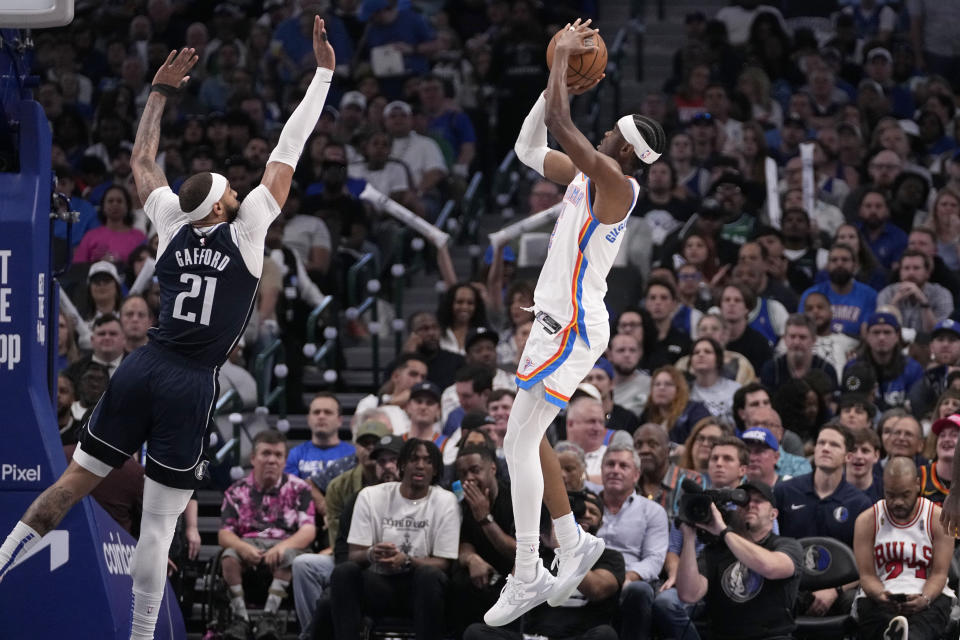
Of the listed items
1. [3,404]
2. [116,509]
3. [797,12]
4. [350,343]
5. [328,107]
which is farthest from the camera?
[797,12]

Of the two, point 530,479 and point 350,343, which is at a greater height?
point 530,479

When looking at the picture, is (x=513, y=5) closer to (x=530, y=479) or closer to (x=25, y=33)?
(x=25, y=33)

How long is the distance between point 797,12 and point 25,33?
13.6 metres

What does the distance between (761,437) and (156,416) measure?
476cm

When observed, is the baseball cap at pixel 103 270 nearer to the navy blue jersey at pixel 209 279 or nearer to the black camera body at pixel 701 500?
the navy blue jersey at pixel 209 279

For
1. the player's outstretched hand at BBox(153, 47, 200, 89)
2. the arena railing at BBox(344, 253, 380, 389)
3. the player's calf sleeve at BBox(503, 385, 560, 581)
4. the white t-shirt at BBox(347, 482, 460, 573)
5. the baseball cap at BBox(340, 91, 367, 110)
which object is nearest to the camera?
the player's calf sleeve at BBox(503, 385, 560, 581)

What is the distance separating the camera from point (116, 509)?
10.8 meters

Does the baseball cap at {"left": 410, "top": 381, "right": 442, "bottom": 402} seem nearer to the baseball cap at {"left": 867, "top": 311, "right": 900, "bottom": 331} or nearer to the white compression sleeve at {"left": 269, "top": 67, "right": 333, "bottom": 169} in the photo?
the baseball cap at {"left": 867, "top": 311, "right": 900, "bottom": 331}

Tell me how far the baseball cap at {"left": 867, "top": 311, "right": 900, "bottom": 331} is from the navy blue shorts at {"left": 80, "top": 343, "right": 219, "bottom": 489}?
6.78 meters

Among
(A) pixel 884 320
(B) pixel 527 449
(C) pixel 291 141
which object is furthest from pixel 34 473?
(A) pixel 884 320

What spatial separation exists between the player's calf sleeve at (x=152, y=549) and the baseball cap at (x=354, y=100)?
1056cm

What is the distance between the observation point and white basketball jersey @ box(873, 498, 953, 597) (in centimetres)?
1059

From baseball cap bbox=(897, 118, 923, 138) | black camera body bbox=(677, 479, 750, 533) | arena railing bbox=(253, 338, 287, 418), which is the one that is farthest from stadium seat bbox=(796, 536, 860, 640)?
baseball cap bbox=(897, 118, 923, 138)

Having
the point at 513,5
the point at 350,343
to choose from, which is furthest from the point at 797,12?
the point at 350,343
